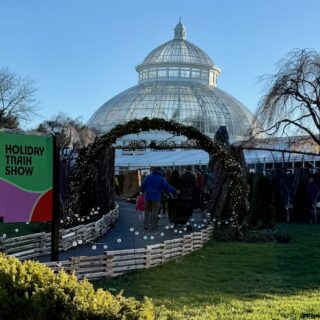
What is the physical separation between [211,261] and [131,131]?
468cm

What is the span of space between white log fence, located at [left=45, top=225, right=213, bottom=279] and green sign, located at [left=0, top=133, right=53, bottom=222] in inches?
32.3

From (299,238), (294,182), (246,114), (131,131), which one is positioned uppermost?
(246,114)

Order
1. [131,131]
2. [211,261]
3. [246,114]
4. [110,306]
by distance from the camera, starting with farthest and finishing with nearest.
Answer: [246,114]
[131,131]
[211,261]
[110,306]

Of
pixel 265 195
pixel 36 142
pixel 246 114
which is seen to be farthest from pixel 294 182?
pixel 246 114

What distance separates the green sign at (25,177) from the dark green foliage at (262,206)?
10.5 m

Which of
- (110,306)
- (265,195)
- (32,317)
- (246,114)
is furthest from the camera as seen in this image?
(246,114)

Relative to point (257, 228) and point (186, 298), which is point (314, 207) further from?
point (186, 298)

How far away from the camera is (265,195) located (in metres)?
18.5

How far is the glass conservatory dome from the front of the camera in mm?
72188

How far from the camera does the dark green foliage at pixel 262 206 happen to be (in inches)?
690

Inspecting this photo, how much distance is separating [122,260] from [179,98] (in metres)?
65.1

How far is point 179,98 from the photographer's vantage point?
7388 centimetres

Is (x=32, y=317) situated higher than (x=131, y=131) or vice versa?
(x=131, y=131)

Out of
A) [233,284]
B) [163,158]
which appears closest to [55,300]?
[233,284]
